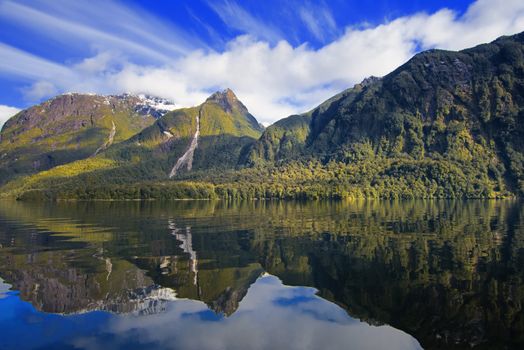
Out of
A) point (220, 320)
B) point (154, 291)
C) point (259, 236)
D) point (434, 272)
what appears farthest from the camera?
point (259, 236)

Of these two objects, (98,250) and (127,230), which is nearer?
(98,250)

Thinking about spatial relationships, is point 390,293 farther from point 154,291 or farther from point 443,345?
point 154,291

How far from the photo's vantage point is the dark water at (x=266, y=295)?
2483 cm

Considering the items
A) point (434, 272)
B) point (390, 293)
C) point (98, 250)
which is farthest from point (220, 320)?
point (98, 250)

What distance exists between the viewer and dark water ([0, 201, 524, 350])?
24.8m

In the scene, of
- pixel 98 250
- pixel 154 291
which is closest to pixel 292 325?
pixel 154 291

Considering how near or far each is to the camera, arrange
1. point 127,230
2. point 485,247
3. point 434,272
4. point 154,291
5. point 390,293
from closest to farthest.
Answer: point 390,293 < point 154,291 < point 434,272 < point 485,247 < point 127,230

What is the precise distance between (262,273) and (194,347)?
762 inches

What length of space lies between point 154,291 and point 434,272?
24.5 meters

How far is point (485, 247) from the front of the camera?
52094mm

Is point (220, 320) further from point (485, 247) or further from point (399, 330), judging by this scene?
point (485, 247)

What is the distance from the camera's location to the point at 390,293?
32.5 m

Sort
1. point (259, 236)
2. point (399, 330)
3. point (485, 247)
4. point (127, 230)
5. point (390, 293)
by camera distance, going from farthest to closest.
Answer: point (127, 230)
point (259, 236)
point (485, 247)
point (390, 293)
point (399, 330)

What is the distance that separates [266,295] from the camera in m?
34.6
